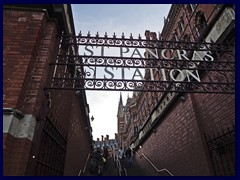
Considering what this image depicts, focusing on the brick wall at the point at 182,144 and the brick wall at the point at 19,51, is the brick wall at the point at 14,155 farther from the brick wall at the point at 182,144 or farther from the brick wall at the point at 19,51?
the brick wall at the point at 182,144

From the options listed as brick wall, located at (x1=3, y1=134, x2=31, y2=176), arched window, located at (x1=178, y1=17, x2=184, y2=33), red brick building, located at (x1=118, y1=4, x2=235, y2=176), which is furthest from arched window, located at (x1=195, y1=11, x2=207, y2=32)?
brick wall, located at (x1=3, y1=134, x2=31, y2=176)

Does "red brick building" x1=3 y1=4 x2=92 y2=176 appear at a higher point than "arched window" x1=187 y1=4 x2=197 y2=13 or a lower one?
lower

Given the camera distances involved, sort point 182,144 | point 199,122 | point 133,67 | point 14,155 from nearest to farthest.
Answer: point 14,155 < point 133,67 < point 199,122 < point 182,144

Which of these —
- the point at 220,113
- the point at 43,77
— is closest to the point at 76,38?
the point at 43,77

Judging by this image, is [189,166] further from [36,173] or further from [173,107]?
[36,173]

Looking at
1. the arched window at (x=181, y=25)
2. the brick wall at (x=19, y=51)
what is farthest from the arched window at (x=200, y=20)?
the brick wall at (x=19, y=51)

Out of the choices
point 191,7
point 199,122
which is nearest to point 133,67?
point 199,122

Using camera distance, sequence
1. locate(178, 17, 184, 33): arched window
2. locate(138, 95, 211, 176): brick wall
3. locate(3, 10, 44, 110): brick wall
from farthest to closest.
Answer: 1. locate(178, 17, 184, 33): arched window
2. locate(138, 95, 211, 176): brick wall
3. locate(3, 10, 44, 110): brick wall

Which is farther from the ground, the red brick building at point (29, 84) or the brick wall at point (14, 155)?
the red brick building at point (29, 84)

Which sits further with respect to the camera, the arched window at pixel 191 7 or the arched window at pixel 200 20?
the arched window at pixel 191 7

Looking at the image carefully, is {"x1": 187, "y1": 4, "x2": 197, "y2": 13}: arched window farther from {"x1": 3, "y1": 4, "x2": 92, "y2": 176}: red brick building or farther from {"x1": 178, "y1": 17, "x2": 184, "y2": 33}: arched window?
{"x1": 3, "y1": 4, "x2": 92, "y2": 176}: red brick building

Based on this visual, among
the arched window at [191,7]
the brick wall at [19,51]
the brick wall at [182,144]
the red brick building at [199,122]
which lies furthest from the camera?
the arched window at [191,7]

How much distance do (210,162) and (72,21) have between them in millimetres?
6234

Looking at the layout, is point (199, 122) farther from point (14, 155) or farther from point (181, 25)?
point (181, 25)
